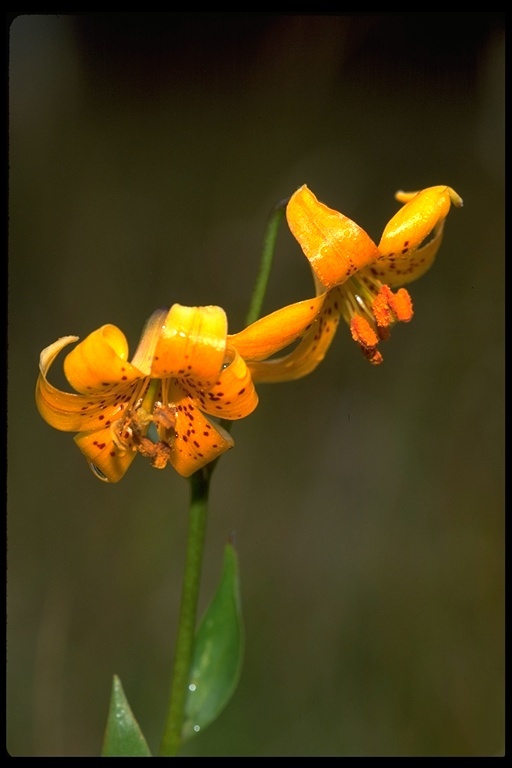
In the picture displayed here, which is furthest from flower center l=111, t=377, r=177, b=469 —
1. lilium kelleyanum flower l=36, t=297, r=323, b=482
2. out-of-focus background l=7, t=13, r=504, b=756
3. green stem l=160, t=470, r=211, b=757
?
out-of-focus background l=7, t=13, r=504, b=756

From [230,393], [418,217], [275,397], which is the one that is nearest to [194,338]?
[230,393]

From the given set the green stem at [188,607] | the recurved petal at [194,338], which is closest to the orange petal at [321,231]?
the recurved petal at [194,338]

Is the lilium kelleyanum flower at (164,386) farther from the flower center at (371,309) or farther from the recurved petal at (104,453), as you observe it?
the flower center at (371,309)

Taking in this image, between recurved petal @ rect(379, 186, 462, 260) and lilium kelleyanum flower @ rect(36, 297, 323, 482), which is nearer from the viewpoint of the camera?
lilium kelleyanum flower @ rect(36, 297, 323, 482)

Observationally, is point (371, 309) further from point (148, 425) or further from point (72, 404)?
point (72, 404)

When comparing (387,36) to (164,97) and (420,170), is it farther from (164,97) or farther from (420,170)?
(164,97)

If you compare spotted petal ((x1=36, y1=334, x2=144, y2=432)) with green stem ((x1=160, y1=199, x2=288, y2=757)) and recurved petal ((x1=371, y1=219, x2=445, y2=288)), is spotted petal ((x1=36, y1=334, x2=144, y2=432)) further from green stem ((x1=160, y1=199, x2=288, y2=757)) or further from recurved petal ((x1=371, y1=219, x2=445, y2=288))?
recurved petal ((x1=371, y1=219, x2=445, y2=288))
